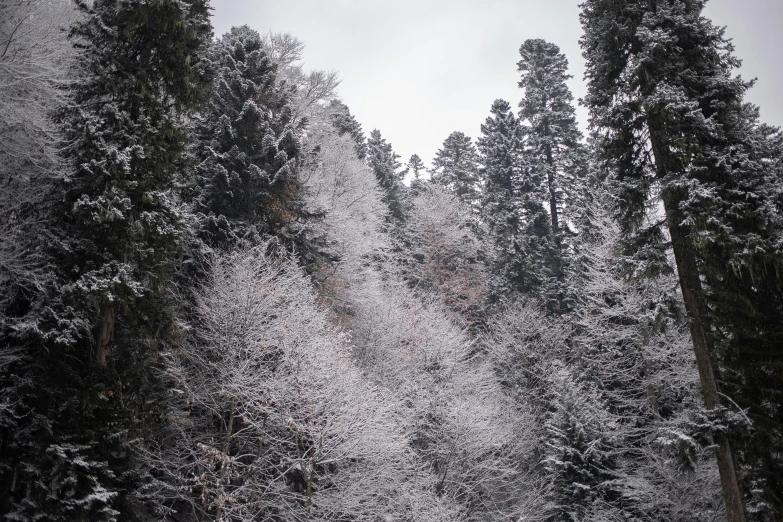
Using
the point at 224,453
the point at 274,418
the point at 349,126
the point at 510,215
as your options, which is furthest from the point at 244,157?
the point at 349,126

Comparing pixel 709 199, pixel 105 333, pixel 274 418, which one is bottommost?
pixel 274 418

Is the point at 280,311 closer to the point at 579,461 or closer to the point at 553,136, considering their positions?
the point at 579,461

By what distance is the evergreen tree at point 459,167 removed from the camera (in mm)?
37031

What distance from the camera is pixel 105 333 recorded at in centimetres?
809

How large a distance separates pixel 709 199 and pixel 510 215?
20196mm

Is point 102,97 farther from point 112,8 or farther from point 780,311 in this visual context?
point 780,311

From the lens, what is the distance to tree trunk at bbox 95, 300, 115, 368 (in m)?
7.95

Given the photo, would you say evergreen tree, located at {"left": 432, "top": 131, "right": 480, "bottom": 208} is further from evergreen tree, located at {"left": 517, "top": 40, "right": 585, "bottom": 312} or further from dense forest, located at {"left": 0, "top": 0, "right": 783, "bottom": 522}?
dense forest, located at {"left": 0, "top": 0, "right": 783, "bottom": 522}

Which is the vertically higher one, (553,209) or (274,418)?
(553,209)

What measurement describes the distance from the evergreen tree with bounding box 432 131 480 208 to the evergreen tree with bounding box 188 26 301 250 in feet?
66.5

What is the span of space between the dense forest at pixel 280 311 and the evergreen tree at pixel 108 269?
0.14ft

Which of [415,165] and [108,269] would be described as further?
[415,165]

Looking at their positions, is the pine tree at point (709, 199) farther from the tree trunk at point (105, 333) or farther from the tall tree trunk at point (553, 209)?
the tall tree trunk at point (553, 209)

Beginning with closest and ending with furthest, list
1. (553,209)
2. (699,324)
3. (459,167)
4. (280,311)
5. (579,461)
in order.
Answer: (699,324) < (280,311) < (579,461) < (553,209) < (459,167)
